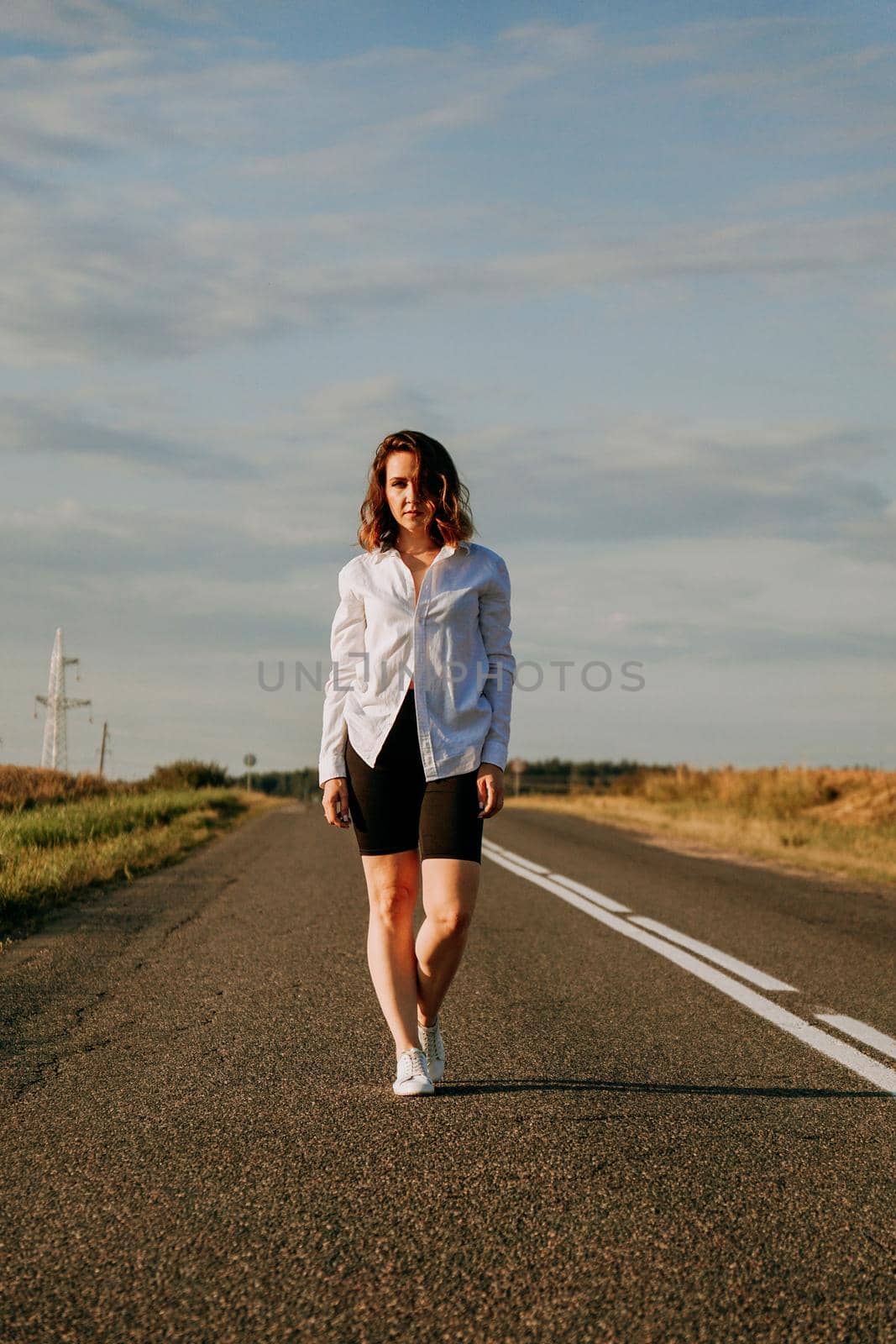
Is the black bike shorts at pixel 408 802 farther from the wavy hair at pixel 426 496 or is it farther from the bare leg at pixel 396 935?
the wavy hair at pixel 426 496

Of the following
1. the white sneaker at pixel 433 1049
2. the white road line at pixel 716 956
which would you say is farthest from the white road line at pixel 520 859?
the white sneaker at pixel 433 1049

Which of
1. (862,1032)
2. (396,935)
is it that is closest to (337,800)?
(396,935)

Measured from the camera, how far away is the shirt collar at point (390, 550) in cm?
446

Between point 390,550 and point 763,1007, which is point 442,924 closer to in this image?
point 390,550

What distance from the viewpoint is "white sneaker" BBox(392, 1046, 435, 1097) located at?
180 inches

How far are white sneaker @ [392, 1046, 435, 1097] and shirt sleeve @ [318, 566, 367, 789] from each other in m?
0.99

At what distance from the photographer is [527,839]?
2089cm

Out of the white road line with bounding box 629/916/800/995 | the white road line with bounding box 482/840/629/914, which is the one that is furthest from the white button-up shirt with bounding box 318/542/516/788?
the white road line with bounding box 482/840/629/914

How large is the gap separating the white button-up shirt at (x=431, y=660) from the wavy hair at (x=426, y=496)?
0.05m

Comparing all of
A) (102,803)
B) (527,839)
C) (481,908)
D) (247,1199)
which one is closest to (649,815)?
(527,839)

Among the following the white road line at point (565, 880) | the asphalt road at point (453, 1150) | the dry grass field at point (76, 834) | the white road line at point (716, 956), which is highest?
the dry grass field at point (76, 834)

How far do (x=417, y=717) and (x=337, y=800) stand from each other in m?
0.41

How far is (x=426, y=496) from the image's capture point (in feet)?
14.7

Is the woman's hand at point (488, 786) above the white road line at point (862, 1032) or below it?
above
